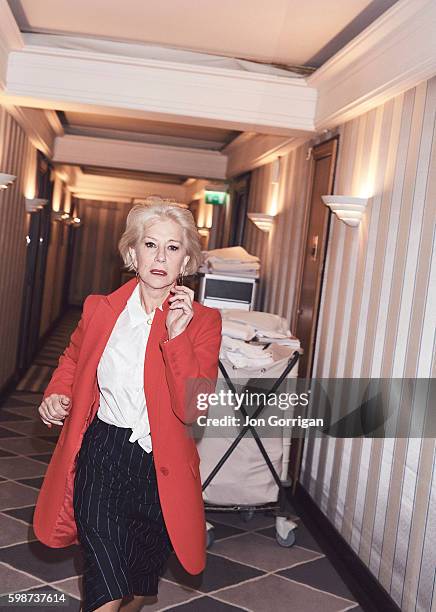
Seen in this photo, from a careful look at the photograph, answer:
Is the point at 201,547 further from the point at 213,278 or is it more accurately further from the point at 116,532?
the point at 213,278

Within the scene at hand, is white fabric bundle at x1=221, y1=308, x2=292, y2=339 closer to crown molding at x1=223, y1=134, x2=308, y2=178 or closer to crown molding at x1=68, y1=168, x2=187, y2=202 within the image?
crown molding at x1=223, y1=134, x2=308, y2=178

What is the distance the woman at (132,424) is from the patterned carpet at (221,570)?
3.20 ft

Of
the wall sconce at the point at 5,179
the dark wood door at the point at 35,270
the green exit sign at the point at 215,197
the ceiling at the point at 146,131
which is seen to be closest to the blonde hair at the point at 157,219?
the wall sconce at the point at 5,179

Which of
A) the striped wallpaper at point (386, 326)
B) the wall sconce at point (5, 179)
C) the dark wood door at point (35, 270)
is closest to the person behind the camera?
the striped wallpaper at point (386, 326)

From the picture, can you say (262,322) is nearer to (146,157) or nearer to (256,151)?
(256,151)

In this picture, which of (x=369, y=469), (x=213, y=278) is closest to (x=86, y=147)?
(x=213, y=278)

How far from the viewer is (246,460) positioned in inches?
172

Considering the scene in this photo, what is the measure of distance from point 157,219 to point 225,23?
2.40 metres

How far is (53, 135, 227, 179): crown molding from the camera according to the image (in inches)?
368

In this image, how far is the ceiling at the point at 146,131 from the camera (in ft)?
27.1

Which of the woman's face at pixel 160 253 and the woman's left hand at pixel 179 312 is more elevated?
the woman's face at pixel 160 253

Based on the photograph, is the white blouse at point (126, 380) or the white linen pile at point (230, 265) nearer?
the white blouse at point (126, 380)

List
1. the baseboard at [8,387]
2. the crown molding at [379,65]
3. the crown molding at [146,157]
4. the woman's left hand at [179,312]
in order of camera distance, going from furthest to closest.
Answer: the crown molding at [146,157]
the baseboard at [8,387]
the crown molding at [379,65]
the woman's left hand at [179,312]

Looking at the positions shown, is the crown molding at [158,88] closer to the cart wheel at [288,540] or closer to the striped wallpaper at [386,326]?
the striped wallpaper at [386,326]
